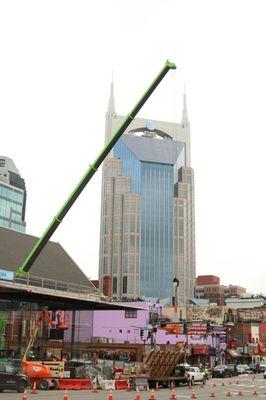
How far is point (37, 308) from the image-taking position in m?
54.2

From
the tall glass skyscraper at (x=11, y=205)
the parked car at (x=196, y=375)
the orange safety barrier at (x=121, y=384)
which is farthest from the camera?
the tall glass skyscraper at (x=11, y=205)

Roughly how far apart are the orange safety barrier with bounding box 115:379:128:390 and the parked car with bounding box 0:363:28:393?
9.14 meters

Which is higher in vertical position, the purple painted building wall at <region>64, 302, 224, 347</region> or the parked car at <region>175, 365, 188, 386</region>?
the purple painted building wall at <region>64, 302, 224, 347</region>

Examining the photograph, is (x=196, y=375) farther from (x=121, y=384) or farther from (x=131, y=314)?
(x=131, y=314)

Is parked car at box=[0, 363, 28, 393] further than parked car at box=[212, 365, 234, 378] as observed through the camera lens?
No

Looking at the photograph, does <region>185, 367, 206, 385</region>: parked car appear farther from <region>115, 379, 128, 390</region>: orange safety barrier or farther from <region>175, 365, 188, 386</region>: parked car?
<region>115, 379, 128, 390</region>: orange safety barrier

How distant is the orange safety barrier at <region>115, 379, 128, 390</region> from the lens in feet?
126

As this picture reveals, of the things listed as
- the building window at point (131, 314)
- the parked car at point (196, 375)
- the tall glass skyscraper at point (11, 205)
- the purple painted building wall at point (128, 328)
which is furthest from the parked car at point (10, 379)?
the tall glass skyscraper at point (11, 205)

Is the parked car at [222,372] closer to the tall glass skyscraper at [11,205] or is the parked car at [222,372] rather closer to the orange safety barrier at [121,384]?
the orange safety barrier at [121,384]

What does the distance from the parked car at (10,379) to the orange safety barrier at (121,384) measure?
9145 mm

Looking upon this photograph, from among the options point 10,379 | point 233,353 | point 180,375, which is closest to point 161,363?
point 180,375

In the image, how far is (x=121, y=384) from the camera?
38938 millimetres

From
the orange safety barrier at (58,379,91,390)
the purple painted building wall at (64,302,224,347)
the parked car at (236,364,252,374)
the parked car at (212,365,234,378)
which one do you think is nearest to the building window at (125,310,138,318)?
the purple painted building wall at (64,302,224,347)

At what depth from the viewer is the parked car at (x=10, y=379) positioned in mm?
30656
